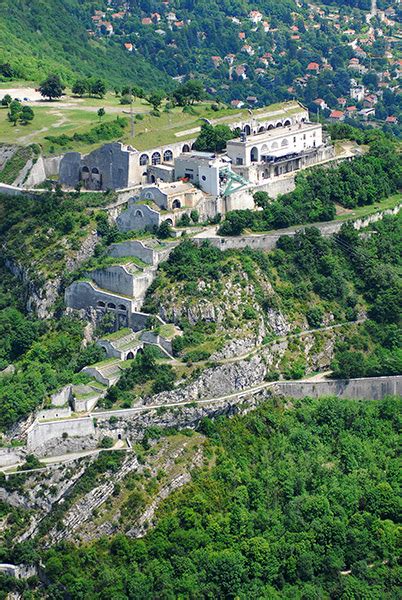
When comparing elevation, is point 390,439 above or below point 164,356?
below

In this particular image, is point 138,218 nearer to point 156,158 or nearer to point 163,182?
point 163,182

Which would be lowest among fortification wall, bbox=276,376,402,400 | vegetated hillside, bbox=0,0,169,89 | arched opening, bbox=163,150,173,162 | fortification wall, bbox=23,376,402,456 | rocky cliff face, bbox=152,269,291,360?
vegetated hillside, bbox=0,0,169,89

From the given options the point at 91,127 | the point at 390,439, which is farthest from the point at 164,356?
the point at 91,127

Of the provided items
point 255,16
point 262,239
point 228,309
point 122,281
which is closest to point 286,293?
point 262,239

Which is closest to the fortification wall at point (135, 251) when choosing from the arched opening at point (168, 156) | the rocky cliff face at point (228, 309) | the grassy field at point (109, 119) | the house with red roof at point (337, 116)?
the rocky cliff face at point (228, 309)

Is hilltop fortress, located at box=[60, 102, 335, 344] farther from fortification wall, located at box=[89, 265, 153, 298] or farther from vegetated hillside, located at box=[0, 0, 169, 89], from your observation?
vegetated hillside, located at box=[0, 0, 169, 89]

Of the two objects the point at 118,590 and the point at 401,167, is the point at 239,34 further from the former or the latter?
the point at 118,590

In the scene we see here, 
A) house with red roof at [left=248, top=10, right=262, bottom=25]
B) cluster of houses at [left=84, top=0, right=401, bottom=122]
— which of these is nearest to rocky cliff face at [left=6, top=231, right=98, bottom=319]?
cluster of houses at [left=84, top=0, right=401, bottom=122]
